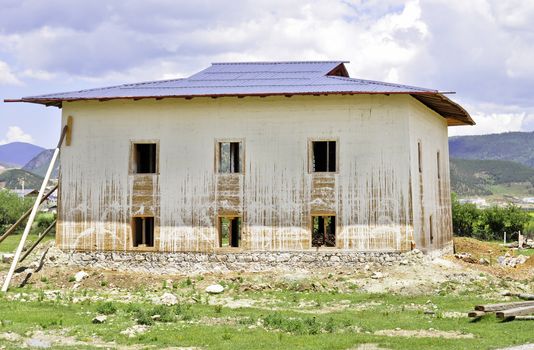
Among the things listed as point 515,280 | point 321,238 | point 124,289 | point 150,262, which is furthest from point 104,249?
point 515,280

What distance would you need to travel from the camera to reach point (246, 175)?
27016 mm

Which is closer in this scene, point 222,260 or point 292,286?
point 292,286

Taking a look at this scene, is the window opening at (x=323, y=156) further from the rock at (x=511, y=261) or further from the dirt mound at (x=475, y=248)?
the dirt mound at (x=475, y=248)

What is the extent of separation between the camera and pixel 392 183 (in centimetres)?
2634

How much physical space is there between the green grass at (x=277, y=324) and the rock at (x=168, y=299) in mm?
734

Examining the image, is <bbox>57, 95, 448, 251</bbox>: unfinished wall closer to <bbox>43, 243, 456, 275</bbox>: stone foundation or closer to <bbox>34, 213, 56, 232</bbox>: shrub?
<bbox>43, 243, 456, 275</bbox>: stone foundation

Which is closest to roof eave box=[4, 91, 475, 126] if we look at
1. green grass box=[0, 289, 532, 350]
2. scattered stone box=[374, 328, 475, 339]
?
green grass box=[0, 289, 532, 350]

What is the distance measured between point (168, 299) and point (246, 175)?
6963 mm

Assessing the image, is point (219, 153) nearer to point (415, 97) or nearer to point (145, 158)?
point (145, 158)

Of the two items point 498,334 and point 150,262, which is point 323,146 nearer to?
point 150,262

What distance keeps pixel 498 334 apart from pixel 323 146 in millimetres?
14833

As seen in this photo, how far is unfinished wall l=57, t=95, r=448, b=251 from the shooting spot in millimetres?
26406

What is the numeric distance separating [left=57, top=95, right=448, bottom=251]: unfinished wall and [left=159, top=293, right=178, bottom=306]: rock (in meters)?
5.39

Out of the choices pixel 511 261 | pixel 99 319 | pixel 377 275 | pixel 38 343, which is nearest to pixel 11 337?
pixel 38 343
